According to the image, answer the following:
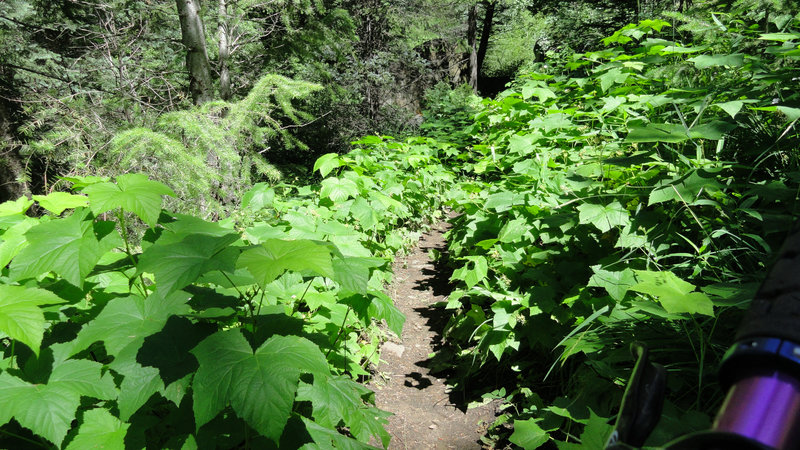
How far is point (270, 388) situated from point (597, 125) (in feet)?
12.6

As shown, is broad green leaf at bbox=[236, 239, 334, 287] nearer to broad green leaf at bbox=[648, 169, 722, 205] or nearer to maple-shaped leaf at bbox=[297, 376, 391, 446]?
maple-shaped leaf at bbox=[297, 376, 391, 446]

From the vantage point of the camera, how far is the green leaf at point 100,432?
4.17 feet

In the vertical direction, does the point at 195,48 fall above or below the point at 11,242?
above

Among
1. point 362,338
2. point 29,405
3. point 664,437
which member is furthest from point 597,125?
point 29,405

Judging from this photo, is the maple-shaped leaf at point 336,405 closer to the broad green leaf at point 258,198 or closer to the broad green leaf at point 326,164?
the broad green leaf at point 258,198

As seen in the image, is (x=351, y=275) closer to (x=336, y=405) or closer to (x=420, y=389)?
(x=336, y=405)

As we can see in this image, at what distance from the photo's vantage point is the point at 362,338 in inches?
133

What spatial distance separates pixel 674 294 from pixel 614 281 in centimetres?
57

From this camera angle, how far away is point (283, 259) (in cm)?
127

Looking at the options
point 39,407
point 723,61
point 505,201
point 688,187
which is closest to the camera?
point 39,407

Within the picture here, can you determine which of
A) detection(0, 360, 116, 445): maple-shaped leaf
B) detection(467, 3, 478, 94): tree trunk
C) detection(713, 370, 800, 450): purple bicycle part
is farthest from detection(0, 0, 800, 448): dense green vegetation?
detection(467, 3, 478, 94): tree trunk

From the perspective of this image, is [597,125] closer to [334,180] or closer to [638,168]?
[638,168]

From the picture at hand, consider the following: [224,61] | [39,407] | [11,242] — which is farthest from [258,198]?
[224,61]

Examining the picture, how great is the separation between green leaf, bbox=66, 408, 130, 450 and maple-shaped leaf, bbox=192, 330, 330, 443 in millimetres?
377
